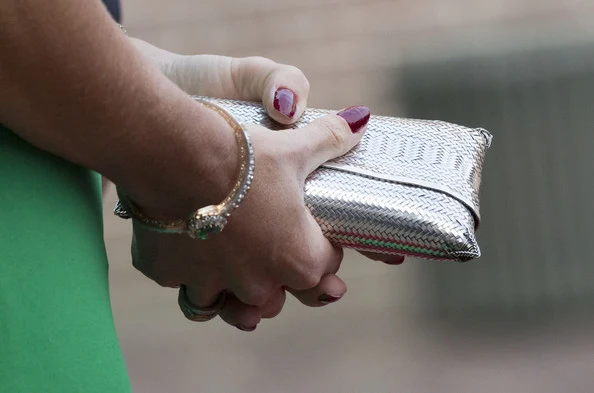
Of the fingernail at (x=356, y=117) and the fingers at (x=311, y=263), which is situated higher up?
the fingernail at (x=356, y=117)

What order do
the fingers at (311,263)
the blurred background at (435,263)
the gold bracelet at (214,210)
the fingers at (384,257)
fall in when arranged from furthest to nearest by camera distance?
the blurred background at (435,263) < the fingers at (384,257) < the fingers at (311,263) < the gold bracelet at (214,210)

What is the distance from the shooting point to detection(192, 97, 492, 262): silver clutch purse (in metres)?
1.30

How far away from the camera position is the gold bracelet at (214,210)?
109cm

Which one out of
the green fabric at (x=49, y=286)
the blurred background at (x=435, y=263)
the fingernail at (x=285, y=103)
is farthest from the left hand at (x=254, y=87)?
the blurred background at (x=435, y=263)

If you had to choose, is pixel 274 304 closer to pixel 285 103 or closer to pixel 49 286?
pixel 285 103

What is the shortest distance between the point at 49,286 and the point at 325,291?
20.8 inches

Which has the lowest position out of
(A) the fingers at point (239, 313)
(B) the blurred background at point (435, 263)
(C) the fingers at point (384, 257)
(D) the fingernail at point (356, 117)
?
(B) the blurred background at point (435, 263)

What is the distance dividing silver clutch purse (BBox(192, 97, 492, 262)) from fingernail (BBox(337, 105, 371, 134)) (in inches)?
1.1

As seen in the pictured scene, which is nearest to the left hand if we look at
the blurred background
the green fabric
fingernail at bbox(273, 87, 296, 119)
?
fingernail at bbox(273, 87, 296, 119)

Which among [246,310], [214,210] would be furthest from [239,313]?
[214,210]

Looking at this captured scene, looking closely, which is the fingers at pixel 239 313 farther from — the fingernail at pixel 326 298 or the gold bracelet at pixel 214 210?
the gold bracelet at pixel 214 210

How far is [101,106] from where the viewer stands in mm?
979

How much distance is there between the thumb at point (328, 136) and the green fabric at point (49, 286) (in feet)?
0.97

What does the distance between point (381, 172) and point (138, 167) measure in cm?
40
